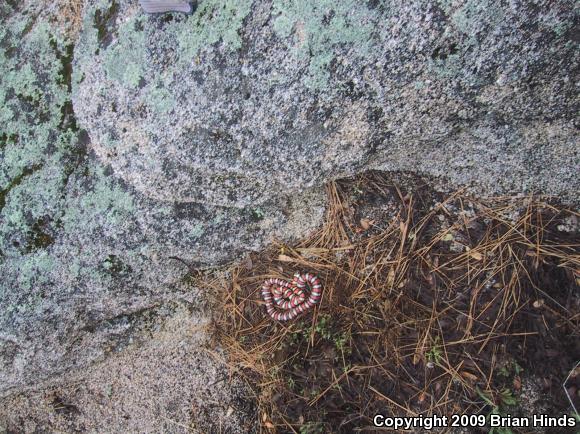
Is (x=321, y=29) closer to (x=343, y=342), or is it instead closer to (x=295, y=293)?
(x=295, y=293)

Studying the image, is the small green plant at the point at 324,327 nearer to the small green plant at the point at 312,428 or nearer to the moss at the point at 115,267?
the small green plant at the point at 312,428

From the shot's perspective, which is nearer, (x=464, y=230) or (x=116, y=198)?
(x=116, y=198)

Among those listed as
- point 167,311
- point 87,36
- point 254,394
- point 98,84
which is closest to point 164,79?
point 98,84

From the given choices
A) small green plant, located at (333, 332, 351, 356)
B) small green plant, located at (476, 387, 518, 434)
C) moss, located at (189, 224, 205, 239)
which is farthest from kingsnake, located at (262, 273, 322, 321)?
small green plant, located at (476, 387, 518, 434)

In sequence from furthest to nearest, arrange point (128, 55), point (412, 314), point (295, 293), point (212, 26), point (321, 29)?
point (295, 293)
point (412, 314)
point (128, 55)
point (212, 26)
point (321, 29)

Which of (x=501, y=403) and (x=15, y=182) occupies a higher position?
(x=15, y=182)

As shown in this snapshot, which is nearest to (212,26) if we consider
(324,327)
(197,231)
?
(197,231)

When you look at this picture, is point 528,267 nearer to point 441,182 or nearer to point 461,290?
point 461,290
